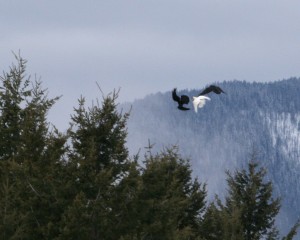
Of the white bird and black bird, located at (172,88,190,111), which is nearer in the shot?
the white bird

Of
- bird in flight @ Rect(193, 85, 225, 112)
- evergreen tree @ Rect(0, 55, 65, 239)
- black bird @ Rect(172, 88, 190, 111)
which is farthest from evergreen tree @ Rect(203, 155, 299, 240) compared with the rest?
bird in flight @ Rect(193, 85, 225, 112)

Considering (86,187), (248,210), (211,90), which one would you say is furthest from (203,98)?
(248,210)

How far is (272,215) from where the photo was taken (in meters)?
37.2

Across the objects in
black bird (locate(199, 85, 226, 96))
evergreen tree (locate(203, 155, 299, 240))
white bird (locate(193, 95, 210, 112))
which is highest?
evergreen tree (locate(203, 155, 299, 240))

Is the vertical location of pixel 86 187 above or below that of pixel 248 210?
below

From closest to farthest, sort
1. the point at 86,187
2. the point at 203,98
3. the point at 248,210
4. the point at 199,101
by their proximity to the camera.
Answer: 1. the point at 199,101
2. the point at 203,98
3. the point at 86,187
4. the point at 248,210

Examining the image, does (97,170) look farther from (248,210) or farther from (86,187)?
(248,210)

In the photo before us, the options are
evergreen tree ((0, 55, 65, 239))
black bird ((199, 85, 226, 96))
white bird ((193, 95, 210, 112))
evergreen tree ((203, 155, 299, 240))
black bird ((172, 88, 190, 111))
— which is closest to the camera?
white bird ((193, 95, 210, 112))

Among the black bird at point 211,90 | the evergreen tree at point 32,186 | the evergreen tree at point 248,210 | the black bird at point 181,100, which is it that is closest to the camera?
the black bird at point 181,100

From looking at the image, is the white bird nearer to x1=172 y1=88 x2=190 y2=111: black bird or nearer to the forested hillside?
x1=172 y1=88 x2=190 y2=111: black bird

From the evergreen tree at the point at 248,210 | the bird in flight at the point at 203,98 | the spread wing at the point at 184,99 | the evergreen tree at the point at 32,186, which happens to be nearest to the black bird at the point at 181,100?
the spread wing at the point at 184,99

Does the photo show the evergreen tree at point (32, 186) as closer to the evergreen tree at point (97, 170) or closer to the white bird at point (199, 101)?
the evergreen tree at point (97, 170)

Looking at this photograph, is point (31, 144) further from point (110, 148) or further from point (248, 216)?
point (248, 216)

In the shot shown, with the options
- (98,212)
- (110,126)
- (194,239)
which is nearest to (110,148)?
(110,126)
